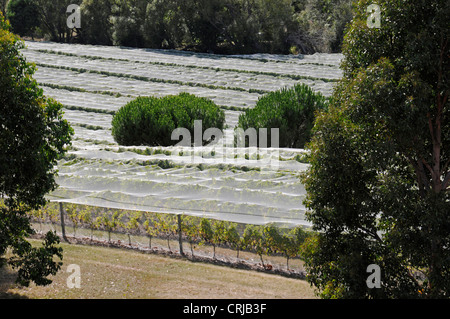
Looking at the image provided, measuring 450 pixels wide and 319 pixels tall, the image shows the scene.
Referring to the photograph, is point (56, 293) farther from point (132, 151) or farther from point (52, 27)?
point (52, 27)

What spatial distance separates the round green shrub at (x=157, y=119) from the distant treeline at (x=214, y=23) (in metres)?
23.9

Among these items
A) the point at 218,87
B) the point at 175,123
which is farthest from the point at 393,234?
the point at 218,87

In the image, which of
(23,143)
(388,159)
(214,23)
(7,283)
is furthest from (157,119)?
(214,23)

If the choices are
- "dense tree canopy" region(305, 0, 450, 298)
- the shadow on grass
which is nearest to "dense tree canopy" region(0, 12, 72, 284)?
the shadow on grass

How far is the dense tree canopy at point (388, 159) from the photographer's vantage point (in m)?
7.16

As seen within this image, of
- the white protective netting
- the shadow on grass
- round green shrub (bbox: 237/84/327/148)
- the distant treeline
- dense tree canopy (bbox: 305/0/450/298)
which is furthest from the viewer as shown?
the distant treeline

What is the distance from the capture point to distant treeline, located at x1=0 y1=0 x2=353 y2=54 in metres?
43.7

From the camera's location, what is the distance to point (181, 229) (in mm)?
12727

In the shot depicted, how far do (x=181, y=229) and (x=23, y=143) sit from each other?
495cm

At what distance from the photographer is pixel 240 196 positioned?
44.2 ft

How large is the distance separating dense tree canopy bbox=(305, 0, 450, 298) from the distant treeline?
1402 inches

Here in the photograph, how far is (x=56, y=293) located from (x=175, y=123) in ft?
36.1

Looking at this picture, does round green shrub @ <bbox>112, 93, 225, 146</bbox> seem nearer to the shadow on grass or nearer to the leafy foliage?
the shadow on grass

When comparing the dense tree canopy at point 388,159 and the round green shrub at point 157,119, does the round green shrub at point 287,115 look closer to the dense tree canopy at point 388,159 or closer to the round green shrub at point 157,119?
the round green shrub at point 157,119
